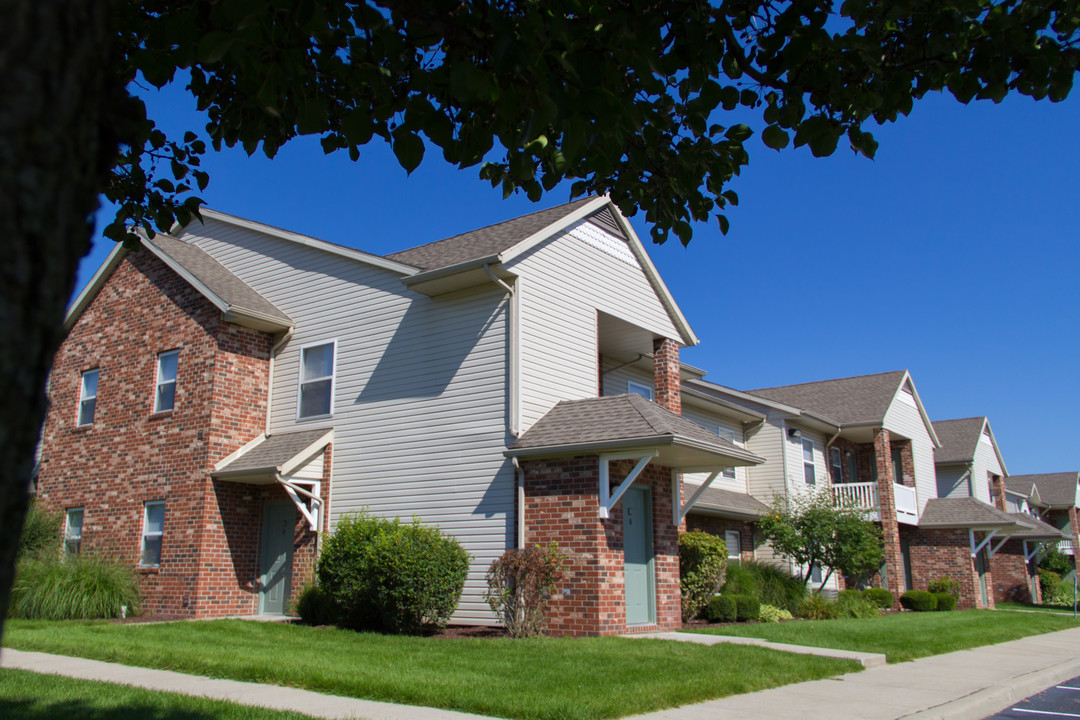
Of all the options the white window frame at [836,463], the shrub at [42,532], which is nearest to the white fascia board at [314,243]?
the shrub at [42,532]

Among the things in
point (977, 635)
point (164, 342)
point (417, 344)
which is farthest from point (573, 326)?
point (977, 635)

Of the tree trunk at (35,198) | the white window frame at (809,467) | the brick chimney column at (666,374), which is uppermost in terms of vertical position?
the brick chimney column at (666,374)

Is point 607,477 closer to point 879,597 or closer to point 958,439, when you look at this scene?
point 879,597

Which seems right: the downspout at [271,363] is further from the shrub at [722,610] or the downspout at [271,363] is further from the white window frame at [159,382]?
the shrub at [722,610]

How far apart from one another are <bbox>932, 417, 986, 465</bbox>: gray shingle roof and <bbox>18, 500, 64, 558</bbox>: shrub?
107ft

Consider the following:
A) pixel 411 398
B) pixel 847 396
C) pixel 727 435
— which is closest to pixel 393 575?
pixel 411 398

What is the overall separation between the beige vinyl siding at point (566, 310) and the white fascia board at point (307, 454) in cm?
441

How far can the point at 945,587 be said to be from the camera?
2892 cm

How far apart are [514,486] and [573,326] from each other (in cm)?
360

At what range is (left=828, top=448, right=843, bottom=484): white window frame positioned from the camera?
29.6m

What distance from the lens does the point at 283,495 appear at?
1719 cm

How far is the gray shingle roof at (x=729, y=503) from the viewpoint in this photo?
21562 millimetres

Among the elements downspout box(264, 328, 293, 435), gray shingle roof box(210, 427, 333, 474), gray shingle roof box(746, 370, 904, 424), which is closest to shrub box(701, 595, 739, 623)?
gray shingle roof box(210, 427, 333, 474)

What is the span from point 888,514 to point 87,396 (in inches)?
946
